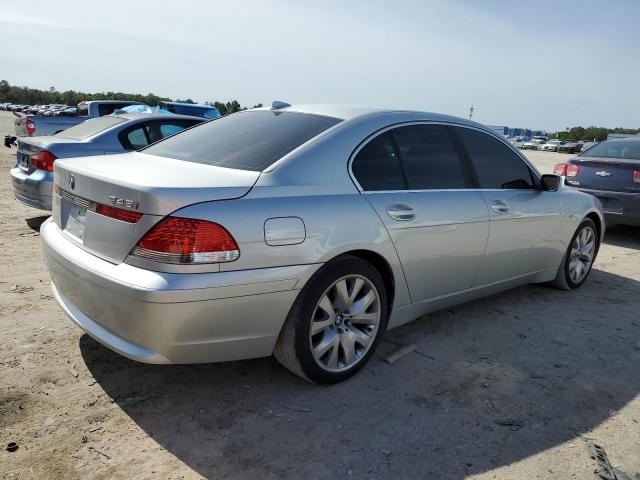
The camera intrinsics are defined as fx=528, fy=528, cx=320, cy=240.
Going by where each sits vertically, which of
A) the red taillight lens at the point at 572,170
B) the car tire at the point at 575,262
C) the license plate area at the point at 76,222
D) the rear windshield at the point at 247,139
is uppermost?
the rear windshield at the point at 247,139

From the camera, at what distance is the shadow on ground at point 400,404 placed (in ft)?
7.97

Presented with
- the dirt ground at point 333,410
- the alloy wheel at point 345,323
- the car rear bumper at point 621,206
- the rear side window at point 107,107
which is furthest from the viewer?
the rear side window at point 107,107

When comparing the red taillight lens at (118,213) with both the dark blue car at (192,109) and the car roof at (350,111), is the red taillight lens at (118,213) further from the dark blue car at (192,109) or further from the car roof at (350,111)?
the dark blue car at (192,109)

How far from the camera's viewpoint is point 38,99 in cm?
11756

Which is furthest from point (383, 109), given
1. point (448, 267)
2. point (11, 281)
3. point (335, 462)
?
point (11, 281)

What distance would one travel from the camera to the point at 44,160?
608 cm

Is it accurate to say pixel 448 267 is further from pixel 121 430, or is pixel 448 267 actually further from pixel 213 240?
pixel 121 430

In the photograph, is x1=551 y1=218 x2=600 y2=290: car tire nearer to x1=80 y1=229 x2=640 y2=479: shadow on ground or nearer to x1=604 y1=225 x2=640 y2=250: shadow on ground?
x1=80 y1=229 x2=640 y2=479: shadow on ground

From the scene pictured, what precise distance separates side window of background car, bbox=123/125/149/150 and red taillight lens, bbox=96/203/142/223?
4366 mm

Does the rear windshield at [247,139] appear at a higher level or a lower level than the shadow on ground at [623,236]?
higher

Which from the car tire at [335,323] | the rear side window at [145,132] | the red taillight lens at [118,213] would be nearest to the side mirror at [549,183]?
the car tire at [335,323]

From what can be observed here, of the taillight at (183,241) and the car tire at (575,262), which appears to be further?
the car tire at (575,262)

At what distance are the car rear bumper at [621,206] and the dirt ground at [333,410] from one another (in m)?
3.56

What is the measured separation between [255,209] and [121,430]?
1.25 metres
